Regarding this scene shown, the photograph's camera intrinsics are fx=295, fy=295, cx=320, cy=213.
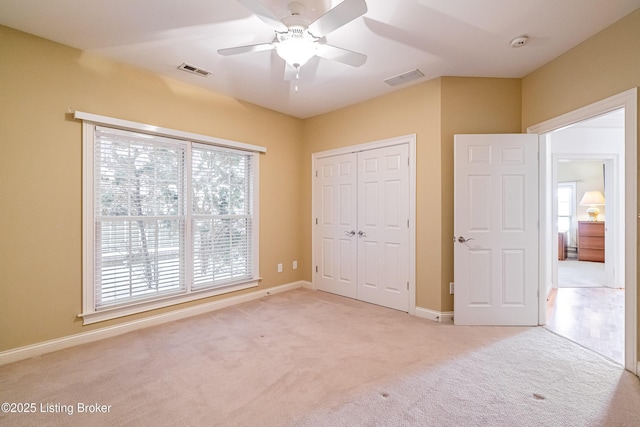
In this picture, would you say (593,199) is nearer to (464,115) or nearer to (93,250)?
(464,115)

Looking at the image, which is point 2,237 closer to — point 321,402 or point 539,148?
point 321,402

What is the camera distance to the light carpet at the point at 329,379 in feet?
5.83

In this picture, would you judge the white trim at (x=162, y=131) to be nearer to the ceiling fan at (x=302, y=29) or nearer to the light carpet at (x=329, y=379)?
the ceiling fan at (x=302, y=29)

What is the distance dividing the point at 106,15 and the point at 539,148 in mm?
4126

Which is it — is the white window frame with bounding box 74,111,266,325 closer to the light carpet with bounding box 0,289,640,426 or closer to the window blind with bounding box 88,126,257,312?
the window blind with bounding box 88,126,257,312

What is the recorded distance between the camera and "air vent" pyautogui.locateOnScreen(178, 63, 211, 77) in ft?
9.93

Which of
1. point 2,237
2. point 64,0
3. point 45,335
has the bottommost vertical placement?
point 45,335

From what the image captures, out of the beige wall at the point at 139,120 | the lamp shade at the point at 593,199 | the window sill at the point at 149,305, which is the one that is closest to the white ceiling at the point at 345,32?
the beige wall at the point at 139,120

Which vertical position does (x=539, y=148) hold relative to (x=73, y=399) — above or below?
above

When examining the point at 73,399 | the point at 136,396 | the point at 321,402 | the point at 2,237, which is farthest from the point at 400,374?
the point at 2,237

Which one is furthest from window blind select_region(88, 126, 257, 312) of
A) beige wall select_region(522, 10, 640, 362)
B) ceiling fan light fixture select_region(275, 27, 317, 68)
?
beige wall select_region(522, 10, 640, 362)

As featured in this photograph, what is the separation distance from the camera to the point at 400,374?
87.4 inches

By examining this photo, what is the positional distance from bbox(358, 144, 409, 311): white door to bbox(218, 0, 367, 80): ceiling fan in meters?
1.66

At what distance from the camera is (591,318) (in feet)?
11.1
